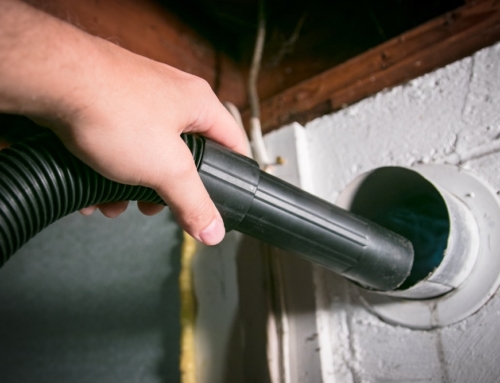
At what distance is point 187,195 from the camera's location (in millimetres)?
392

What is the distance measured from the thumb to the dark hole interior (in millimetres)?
293

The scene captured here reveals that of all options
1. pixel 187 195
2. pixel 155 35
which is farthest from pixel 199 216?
pixel 155 35

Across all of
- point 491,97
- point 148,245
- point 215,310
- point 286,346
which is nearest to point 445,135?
point 491,97

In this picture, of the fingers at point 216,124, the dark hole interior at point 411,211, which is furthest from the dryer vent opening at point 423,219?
the fingers at point 216,124

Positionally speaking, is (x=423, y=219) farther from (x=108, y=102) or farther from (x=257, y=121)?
(x=108, y=102)

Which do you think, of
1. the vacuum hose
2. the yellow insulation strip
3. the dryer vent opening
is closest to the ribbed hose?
the vacuum hose

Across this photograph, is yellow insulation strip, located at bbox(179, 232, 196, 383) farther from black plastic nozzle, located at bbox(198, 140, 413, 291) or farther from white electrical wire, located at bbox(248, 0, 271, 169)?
black plastic nozzle, located at bbox(198, 140, 413, 291)

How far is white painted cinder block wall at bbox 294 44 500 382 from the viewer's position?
55 cm

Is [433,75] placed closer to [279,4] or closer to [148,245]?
[279,4]

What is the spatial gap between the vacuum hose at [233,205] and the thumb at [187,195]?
21mm

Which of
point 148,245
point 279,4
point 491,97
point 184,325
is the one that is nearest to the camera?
point 491,97

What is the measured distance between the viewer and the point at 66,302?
0.89 m

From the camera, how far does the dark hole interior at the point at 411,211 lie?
1.98 feet

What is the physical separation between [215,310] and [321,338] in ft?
0.89
